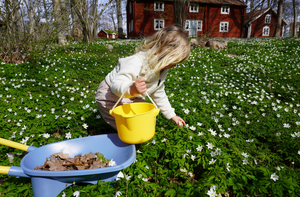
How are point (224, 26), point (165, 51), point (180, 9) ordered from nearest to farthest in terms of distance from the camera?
point (165, 51) → point (180, 9) → point (224, 26)

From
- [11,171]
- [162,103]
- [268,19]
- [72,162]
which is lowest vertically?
[72,162]

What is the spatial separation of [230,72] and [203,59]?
152 centimetres

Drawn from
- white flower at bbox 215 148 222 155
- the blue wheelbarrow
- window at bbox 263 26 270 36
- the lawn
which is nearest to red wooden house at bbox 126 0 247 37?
window at bbox 263 26 270 36

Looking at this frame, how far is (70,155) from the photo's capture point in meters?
1.98

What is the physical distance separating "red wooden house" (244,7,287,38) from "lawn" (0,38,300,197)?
88.3 ft

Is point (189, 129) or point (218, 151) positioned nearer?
point (218, 151)

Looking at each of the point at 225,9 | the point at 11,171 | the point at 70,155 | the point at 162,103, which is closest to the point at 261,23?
the point at 225,9

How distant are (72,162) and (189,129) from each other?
62.1 inches

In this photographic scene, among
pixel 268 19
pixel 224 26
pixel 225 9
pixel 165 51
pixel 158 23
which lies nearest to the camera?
pixel 165 51

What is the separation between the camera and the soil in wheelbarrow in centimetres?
177

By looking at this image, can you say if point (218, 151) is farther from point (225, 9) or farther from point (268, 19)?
point (268, 19)

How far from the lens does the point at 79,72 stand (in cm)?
538

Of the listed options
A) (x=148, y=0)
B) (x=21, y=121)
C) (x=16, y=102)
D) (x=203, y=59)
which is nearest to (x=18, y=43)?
(x=16, y=102)

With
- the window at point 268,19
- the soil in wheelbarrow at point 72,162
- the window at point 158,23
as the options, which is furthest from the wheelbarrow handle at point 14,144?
the window at point 268,19
